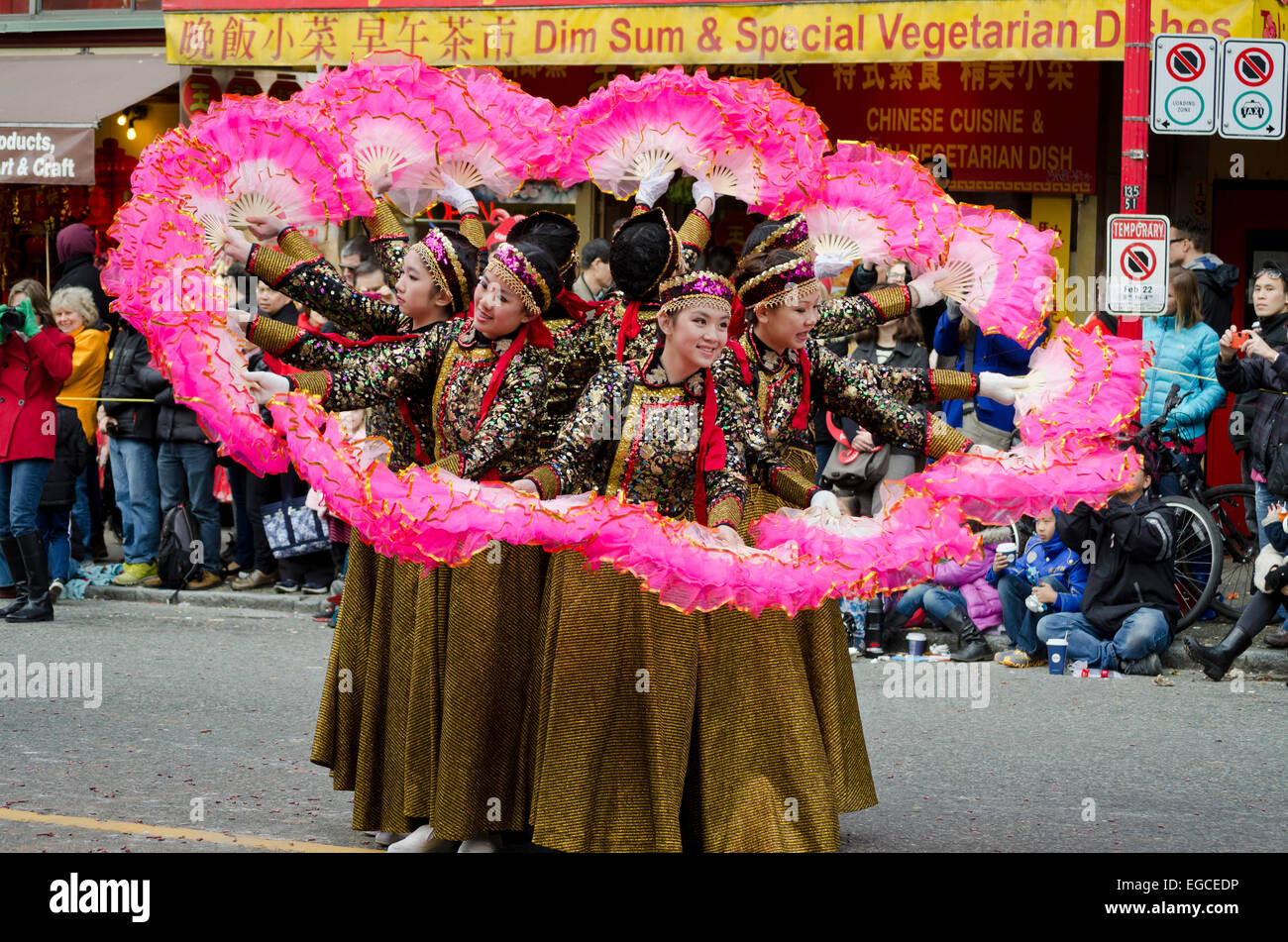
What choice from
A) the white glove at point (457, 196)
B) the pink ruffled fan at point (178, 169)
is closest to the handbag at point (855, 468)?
the white glove at point (457, 196)

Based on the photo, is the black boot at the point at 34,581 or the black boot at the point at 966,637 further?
the black boot at the point at 34,581

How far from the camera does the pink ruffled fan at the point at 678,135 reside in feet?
18.5

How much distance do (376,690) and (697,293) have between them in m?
1.67

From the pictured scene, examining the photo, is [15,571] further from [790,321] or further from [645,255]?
[790,321]

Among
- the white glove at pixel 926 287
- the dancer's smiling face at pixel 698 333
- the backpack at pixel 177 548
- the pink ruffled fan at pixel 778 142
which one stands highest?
the pink ruffled fan at pixel 778 142

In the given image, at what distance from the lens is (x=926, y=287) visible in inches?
231

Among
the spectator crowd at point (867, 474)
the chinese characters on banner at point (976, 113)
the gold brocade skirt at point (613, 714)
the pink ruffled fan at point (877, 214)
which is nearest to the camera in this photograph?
the gold brocade skirt at point (613, 714)

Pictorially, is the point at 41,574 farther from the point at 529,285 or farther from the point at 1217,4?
the point at 1217,4

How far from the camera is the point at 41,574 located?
10.2 metres

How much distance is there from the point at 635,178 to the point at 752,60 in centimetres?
561

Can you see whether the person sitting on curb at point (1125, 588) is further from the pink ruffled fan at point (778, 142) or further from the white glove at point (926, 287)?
the pink ruffled fan at point (778, 142)

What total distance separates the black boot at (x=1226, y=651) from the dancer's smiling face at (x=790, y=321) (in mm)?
4171

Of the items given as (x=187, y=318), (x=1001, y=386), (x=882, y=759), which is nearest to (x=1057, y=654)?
(x=882, y=759)

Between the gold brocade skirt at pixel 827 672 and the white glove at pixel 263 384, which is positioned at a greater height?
the white glove at pixel 263 384
